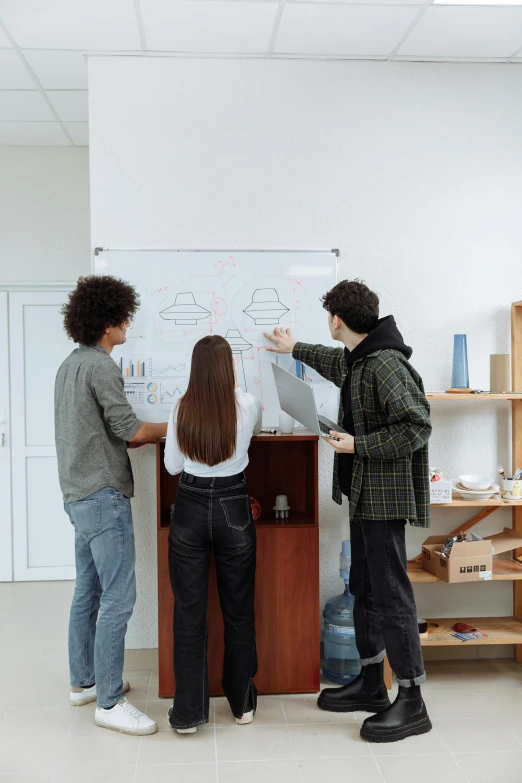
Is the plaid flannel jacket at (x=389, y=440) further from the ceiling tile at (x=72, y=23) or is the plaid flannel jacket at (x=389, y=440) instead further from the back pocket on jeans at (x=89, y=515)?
the ceiling tile at (x=72, y=23)

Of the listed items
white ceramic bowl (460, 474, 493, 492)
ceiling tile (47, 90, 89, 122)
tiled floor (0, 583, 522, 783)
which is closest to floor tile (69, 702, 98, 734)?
tiled floor (0, 583, 522, 783)

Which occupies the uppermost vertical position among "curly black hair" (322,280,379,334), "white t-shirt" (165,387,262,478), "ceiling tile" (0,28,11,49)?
"ceiling tile" (0,28,11,49)

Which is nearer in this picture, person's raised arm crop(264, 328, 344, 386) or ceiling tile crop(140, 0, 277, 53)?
ceiling tile crop(140, 0, 277, 53)

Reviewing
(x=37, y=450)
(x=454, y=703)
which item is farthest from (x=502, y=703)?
(x=37, y=450)

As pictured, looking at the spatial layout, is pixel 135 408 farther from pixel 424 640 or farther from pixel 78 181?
pixel 78 181

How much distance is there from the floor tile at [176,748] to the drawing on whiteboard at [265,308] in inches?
63.7

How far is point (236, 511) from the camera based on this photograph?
2299 mm

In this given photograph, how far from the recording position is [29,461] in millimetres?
4219

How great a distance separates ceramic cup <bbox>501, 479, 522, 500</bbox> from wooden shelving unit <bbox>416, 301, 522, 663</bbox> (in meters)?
0.04

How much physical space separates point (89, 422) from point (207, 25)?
160cm

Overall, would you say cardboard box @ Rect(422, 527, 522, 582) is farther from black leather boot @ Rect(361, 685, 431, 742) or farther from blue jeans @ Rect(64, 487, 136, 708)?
blue jeans @ Rect(64, 487, 136, 708)

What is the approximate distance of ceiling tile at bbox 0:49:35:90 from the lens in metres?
2.81

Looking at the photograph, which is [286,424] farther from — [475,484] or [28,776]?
[28,776]

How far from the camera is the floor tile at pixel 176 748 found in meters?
2.18
